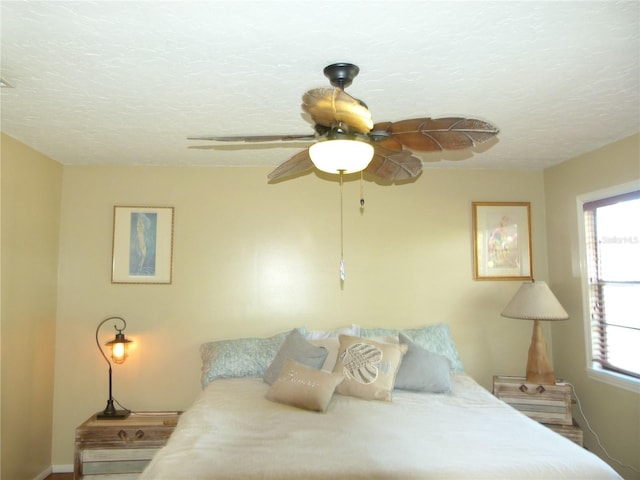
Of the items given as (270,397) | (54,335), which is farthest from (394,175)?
(54,335)

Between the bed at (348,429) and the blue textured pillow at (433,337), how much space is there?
2cm

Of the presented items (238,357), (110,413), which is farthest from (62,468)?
(238,357)

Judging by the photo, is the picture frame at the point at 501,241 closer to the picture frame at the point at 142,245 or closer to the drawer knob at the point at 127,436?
the picture frame at the point at 142,245

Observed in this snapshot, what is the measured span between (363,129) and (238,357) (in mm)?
2296

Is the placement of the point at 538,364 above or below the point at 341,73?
below

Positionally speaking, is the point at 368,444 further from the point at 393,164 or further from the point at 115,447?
the point at 115,447

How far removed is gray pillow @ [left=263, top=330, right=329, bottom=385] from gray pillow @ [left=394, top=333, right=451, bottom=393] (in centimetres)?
56

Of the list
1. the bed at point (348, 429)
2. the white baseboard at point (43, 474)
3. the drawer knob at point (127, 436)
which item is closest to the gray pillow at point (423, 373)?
the bed at point (348, 429)

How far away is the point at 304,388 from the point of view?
2711 mm

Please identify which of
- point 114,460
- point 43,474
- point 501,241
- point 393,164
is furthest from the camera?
point 501,241

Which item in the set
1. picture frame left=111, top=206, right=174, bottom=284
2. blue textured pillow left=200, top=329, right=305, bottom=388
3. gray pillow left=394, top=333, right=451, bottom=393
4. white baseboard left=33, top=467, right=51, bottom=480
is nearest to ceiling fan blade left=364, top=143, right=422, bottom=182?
gray pillow left=394, top=333, right=451, bottom=393

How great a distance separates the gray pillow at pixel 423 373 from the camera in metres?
2.98

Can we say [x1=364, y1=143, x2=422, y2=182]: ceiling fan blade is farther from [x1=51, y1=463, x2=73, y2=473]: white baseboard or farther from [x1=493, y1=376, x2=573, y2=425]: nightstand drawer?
[x1=51, y1=463, x2=73, y2=473]: white baseboard

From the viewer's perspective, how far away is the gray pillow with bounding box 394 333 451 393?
298 centimetres
